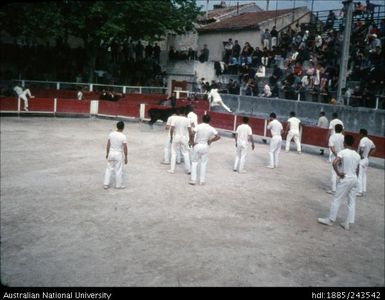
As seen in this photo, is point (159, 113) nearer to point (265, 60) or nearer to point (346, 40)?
point (346, 40)

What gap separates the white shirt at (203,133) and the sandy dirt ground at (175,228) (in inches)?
47.8

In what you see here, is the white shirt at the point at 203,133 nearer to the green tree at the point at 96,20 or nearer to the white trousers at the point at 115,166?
the white trousers at the point at 115,166

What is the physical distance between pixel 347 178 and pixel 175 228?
3.46 meters

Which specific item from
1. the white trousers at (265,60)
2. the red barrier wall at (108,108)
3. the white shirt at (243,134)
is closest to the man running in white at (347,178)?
the white shirt at (243,134)

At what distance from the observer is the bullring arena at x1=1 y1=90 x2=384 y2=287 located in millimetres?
6055

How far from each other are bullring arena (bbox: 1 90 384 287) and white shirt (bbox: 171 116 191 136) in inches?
47.8

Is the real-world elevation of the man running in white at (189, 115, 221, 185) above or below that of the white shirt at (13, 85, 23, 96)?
below

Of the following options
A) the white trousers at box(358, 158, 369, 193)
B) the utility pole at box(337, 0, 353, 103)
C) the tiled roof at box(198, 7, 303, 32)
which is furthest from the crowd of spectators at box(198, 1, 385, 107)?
the white trousers at box(358, 158, 369, 193)

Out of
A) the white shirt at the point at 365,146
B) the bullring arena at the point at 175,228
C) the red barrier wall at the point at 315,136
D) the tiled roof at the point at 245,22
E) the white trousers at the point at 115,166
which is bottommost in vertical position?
the bullring arena at the point at 175,228

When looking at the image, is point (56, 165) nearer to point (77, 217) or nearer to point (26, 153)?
point (26, 153)

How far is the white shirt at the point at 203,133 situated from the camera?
11.0 m

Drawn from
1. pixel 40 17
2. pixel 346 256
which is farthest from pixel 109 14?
pixel 346 256

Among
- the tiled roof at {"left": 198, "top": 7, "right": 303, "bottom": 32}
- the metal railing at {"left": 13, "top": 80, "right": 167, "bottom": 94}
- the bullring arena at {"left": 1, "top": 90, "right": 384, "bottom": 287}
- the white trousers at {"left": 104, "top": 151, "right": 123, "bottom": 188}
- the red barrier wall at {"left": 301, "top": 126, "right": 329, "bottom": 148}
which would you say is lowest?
the bullring arena at {"left": 1, "top": 90, "right": 384, "bottom": 287}

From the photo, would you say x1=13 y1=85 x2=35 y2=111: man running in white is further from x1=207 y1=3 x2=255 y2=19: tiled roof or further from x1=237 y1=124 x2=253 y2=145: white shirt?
x1=207 y1=3 x2=255 y2=19: tiled roof
